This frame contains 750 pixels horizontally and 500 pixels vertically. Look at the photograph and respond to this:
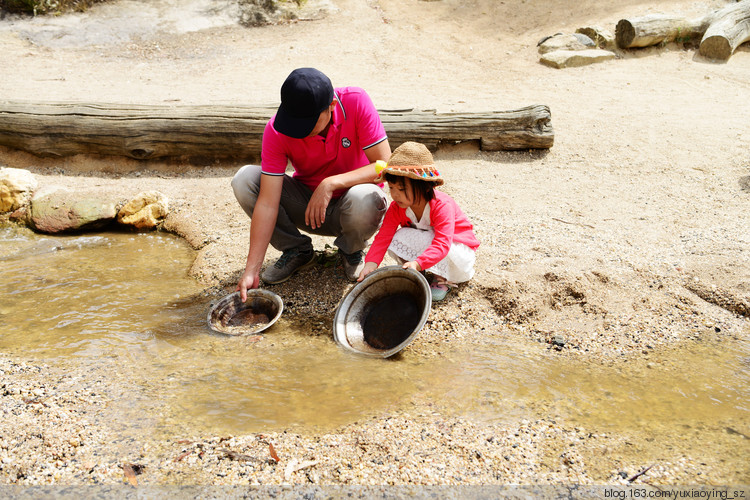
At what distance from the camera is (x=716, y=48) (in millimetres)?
9344

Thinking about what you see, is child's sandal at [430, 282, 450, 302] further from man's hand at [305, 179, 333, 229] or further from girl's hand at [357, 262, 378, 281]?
man's hand at [305, 179, 333, 229]

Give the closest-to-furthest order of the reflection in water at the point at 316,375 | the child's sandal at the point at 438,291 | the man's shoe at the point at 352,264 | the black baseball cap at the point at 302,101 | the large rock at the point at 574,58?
the reflection in water at the point at 316,375 < the black baseball cap at the point at 302,101 < the child's sandal at the point at 438,291 < the man's shoe at the point at 352,264 < the large rock at the point at 574,58

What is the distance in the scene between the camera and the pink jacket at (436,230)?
3.23m

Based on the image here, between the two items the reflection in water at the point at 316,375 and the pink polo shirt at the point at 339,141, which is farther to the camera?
the pink polo shirt at the point at 339,141

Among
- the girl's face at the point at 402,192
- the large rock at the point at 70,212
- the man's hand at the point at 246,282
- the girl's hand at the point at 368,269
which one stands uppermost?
the girl's face at the point at 402,192

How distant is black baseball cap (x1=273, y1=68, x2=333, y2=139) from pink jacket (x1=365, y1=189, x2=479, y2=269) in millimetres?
767

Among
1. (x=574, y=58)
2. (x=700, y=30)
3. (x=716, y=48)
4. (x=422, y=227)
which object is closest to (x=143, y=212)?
(x=422, y=227)

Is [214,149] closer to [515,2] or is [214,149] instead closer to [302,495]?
[302,495]

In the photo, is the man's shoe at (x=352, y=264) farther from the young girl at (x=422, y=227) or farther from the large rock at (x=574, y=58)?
the large rock at (x=574, y=58)

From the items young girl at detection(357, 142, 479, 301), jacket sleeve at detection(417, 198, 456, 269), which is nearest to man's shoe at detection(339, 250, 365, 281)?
young girl at detection(357, 142, 479, 301)

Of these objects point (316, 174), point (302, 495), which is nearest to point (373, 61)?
point (316, 174)

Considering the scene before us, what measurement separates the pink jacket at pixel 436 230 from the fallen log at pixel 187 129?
2688 mm

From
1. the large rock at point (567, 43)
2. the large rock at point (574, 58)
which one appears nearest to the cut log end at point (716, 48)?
the large rock at point (574, 58)

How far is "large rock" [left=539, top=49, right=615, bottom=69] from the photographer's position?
9.52 metres
